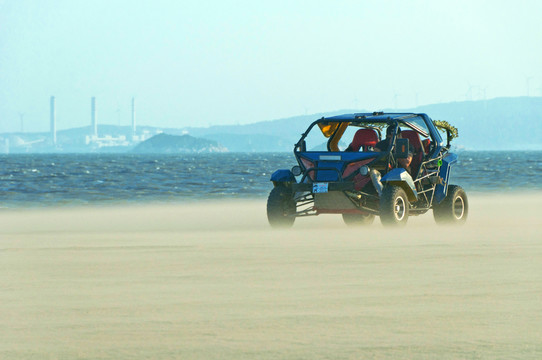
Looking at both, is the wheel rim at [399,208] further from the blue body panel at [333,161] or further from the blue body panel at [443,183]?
the blue body panel at [443,183]

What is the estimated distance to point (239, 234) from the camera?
1459cm

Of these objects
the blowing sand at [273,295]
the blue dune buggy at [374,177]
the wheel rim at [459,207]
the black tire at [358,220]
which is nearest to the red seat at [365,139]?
the blue dune buggy at [374,177]

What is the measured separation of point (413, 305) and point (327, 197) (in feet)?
24.5

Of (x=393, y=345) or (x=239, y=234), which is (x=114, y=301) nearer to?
(x=393, y=345)

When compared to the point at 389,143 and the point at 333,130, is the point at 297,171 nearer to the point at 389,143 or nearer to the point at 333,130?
the point at 389,143

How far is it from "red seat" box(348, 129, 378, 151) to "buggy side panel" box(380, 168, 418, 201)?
3.41 ft

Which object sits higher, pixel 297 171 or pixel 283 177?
pixel 297 171

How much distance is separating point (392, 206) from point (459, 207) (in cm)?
213

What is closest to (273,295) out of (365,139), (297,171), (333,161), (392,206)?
(392,206)

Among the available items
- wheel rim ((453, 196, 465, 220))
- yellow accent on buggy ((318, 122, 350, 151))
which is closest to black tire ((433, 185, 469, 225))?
wheel rim ((453, 196, 465, 220))

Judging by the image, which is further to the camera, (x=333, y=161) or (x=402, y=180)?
(x=333, y=161)

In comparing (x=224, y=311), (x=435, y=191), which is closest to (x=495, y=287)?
(x=224, y=311)

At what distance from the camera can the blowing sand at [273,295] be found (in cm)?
613

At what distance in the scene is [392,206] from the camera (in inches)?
581
